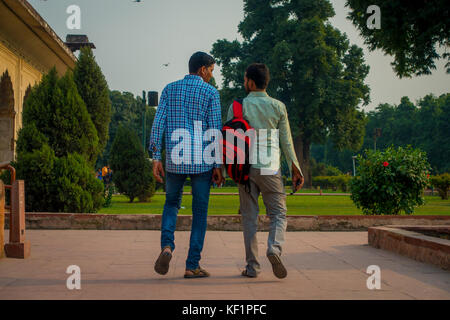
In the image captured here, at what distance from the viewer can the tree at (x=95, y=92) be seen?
1547 cm

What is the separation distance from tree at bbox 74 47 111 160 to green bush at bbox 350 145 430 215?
8.50 m

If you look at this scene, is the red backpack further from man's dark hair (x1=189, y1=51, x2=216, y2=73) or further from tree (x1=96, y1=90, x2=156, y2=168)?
tree (x1=96, y1=90, x2=156, y2=168)

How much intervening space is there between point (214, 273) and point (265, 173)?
1.05 metres

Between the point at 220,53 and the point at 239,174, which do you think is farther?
the point at 220,53

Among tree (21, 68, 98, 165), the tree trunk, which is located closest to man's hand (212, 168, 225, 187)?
tree (21, 68, 98, 165)

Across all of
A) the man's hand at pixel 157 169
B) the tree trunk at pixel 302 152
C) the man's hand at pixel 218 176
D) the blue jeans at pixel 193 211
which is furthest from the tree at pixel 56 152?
the tree trunk at pixel 302 152

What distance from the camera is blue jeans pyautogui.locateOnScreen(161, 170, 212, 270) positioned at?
438 centimetres

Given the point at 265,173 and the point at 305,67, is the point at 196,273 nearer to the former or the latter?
the point at 265,173

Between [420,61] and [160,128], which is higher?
[420,61]

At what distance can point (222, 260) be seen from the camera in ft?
18.0

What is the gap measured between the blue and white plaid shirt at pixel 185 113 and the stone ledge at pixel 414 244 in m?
2.49
